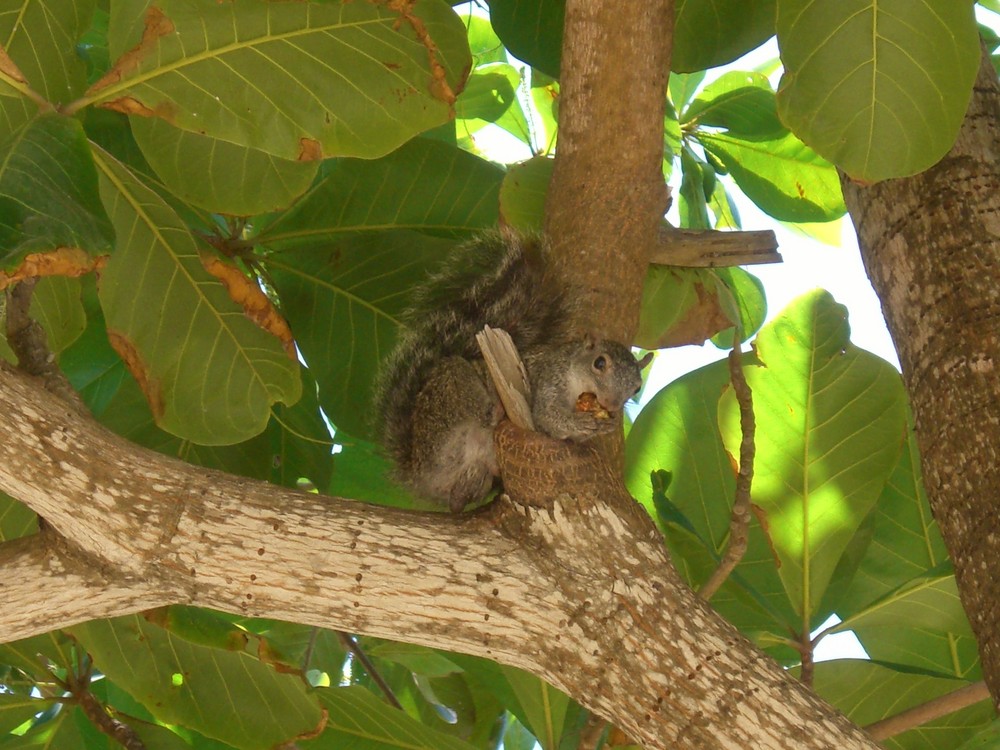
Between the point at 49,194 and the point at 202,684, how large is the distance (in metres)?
0.74

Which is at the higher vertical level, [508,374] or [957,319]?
[957,319]

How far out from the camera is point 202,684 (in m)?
1.41

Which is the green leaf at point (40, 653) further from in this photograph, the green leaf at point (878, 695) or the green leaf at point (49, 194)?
the green leaf at point (878, 695)

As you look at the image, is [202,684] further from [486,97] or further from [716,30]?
[486,97]

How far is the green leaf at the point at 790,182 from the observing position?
200 centimetres

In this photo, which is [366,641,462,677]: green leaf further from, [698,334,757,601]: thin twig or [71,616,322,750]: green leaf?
[698,334,757,601]: thin twig

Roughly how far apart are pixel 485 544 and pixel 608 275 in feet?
1.30

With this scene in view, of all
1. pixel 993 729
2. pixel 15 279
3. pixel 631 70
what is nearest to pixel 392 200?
pixel 631 70

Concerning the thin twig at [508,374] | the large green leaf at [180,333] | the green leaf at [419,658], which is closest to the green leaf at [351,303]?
the large green leaf at [180,333]

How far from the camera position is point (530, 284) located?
1.34 metres

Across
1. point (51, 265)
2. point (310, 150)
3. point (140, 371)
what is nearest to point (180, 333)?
point (140, 371)

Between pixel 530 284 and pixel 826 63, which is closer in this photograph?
pixel 826 63

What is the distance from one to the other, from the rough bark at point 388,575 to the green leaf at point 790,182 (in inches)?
45.3

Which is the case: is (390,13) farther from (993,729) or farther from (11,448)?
(993,729)
